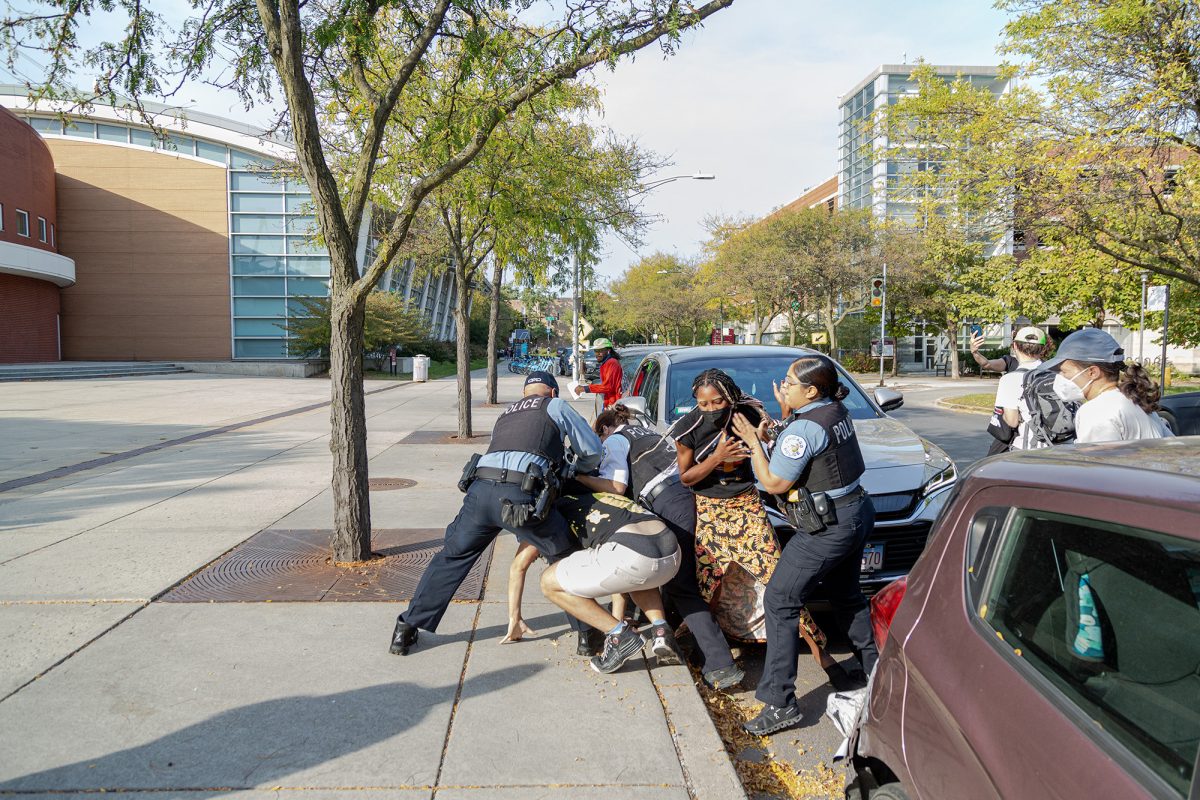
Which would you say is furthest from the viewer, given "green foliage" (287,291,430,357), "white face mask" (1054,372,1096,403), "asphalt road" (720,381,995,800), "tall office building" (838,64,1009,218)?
"tall office building" (838,64,1009,218)

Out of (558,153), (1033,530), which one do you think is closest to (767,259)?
(558,153)

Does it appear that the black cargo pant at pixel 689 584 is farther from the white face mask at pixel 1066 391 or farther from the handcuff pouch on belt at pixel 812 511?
the white face mask at pixel 1066 391

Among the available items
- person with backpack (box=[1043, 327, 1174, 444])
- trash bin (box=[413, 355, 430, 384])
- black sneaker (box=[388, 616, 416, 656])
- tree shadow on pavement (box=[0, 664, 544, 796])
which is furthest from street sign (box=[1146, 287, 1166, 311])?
trash bin (box=[413, 355, 430, 384])

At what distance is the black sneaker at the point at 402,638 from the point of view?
443 centimetres

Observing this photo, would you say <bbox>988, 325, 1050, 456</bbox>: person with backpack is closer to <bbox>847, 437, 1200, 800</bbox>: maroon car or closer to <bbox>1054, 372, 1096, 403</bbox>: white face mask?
<bbox>1054, 372, 1096, 403</bbox>: white face mask

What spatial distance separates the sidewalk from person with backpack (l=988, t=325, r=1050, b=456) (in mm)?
3203

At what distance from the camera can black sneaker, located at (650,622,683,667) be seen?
169 inches

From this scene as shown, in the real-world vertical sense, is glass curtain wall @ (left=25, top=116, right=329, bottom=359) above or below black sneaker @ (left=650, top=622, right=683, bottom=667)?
above

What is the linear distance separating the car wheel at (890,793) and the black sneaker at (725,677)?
6.03ft

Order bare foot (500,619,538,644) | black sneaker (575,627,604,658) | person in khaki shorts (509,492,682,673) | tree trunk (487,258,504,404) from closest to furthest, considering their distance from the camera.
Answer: person in khaki shorts (509,492,682,673) < black sneaker (575,627,604,658) < bare foot (500,619,538,644) < tree trunk (487,258,504,404)

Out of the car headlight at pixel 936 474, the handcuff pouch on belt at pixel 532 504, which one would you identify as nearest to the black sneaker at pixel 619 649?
the handcuff pouch on belt at pixel 532 504

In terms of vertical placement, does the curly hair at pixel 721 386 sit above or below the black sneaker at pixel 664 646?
above

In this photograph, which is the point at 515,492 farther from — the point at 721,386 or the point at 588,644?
the point at 721,386

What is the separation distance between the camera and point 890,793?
227cm
